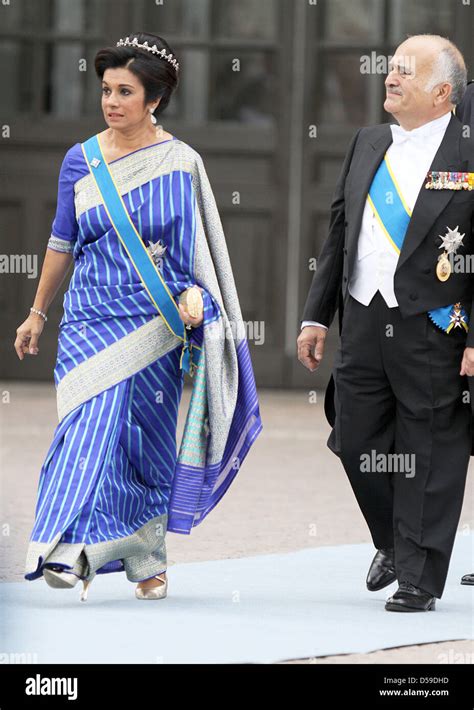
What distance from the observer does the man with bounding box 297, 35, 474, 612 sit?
5.34 meters

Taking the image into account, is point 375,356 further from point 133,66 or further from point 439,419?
point 133,66

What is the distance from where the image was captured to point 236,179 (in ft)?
40.3

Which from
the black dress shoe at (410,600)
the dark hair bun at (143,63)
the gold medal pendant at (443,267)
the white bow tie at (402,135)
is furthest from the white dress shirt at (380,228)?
the black dress shoe at (410,600)

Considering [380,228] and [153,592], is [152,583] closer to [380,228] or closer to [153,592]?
[153,592]

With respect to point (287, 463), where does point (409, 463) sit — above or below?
above

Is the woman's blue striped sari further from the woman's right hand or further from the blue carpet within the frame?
the blue carpet

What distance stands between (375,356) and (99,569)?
108 cm

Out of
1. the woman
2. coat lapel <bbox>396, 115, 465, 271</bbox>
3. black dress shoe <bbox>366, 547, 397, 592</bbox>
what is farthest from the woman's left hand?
black dress shoe <bbox>366, 547, 397, 592</bbox>

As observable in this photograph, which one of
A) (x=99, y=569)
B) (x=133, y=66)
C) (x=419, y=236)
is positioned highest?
(x=133, y=66)

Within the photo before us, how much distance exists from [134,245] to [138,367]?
0.38 metres

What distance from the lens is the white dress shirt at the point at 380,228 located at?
17.7 feet

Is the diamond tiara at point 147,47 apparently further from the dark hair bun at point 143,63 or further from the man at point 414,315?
the man at point 414,315

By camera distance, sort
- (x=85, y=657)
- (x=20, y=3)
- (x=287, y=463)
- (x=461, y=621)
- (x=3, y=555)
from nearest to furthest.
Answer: (x=85, y=657)
(x=461, y=621)
(x=3, y=555)
(x=287, y=463)
(x=20, y=3)
